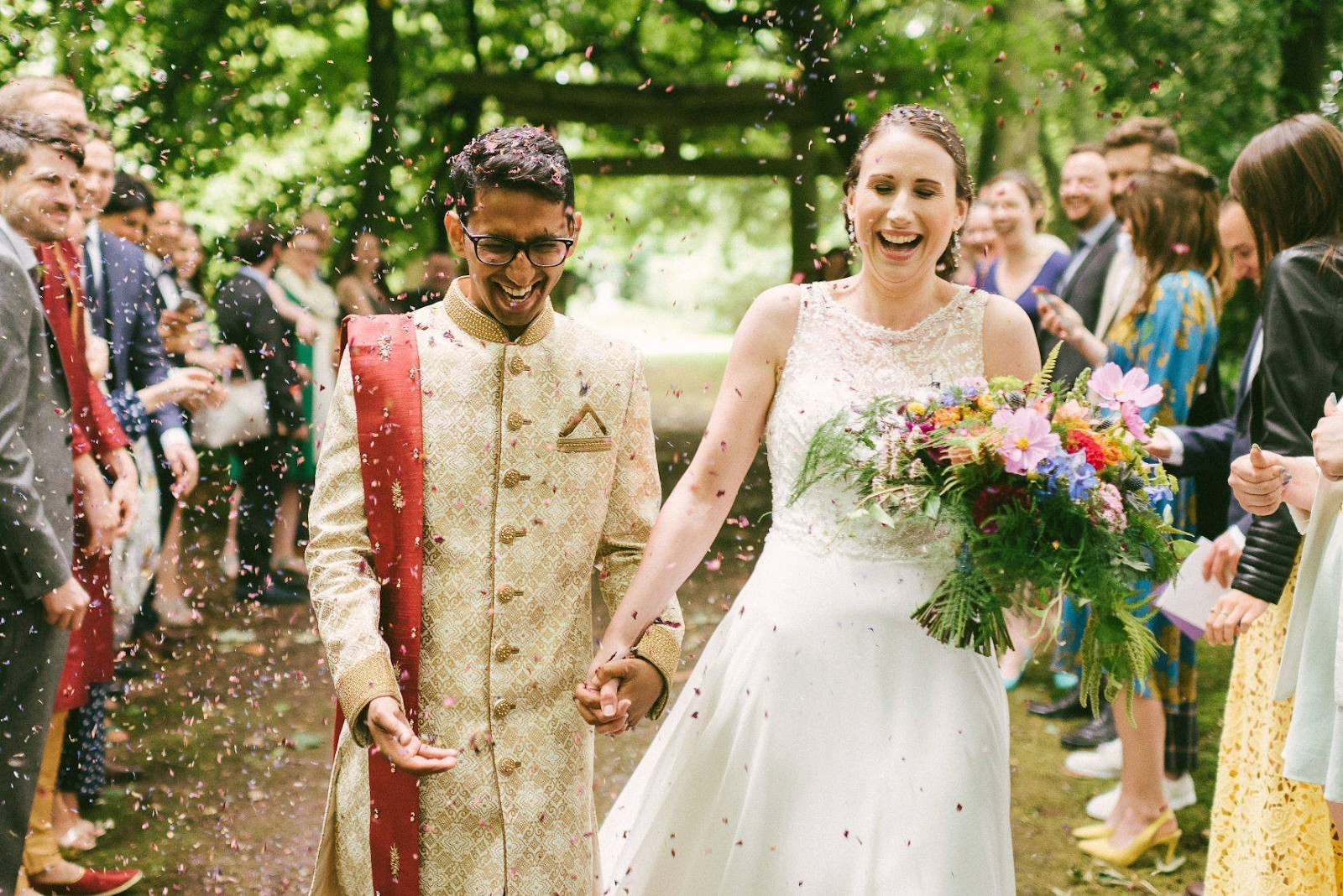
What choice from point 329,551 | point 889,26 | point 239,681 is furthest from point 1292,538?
point 889,26

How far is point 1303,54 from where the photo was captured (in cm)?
826

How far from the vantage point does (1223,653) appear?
26.7ft

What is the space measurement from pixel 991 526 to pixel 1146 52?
7462mm

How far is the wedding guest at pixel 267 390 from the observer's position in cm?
791

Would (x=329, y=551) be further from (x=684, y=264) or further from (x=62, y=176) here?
(x=684, y=264)

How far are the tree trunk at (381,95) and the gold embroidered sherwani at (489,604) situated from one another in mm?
8915

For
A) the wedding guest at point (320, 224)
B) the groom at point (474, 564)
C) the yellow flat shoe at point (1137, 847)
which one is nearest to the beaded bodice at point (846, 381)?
the groom at point (474, 564)

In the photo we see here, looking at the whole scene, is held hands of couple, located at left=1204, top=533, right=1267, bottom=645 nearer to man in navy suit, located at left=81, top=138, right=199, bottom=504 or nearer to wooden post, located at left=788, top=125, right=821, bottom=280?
man in navy suit, located at left=81, top=138, right=199, bottom=504

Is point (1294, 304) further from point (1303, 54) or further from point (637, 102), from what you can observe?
point (637, 102)

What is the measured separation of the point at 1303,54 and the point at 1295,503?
6272mm

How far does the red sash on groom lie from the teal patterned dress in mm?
3229

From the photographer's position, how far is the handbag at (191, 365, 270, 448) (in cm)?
771

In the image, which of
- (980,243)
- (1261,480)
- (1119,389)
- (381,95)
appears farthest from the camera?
(381,95)

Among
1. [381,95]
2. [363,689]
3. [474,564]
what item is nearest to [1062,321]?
[474,564]
